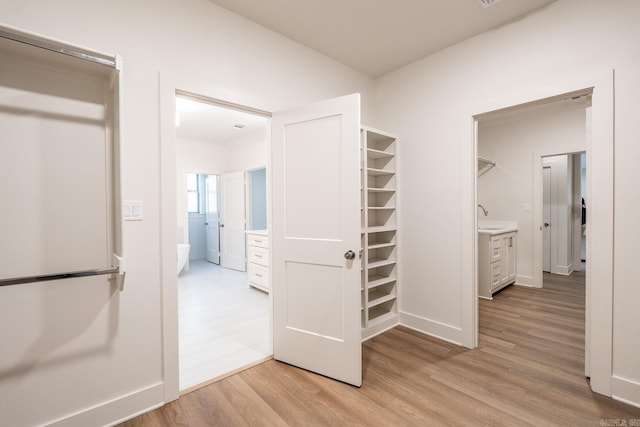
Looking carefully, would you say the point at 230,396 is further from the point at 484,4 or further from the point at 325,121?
the point at 484,4

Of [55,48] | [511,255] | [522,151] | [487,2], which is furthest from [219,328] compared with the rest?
[522,151]

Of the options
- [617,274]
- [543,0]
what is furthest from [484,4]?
[617,274]

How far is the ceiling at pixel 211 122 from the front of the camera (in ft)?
13.8

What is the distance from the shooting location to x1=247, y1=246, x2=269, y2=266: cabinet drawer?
4336 millimetres

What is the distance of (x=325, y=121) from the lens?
2.16 meters

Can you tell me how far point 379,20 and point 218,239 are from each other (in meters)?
5.68

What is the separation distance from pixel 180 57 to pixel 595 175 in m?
2.91

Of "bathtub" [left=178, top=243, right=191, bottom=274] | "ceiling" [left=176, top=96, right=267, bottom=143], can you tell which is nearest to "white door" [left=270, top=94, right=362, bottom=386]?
"ceiling" [left=176, top=96, right=267, bottom=143]

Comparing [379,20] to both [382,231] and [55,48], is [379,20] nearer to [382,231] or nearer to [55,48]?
[382,231]

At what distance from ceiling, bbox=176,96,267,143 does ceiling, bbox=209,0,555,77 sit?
60.6 inches

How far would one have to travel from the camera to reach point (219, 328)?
3035mm

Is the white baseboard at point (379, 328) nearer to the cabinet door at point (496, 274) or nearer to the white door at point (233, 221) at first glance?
the cabinet door at point (496, 274)

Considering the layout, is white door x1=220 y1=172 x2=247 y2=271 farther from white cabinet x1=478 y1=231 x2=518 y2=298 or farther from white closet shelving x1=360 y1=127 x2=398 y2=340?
white cabinet x1=478 y1=231 x2=518 y2=298

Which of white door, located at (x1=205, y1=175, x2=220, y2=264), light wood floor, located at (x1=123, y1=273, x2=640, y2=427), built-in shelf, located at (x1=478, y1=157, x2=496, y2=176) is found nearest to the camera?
light wood floor, located at (x1=123, y1=273, x2=640, y2=427)
